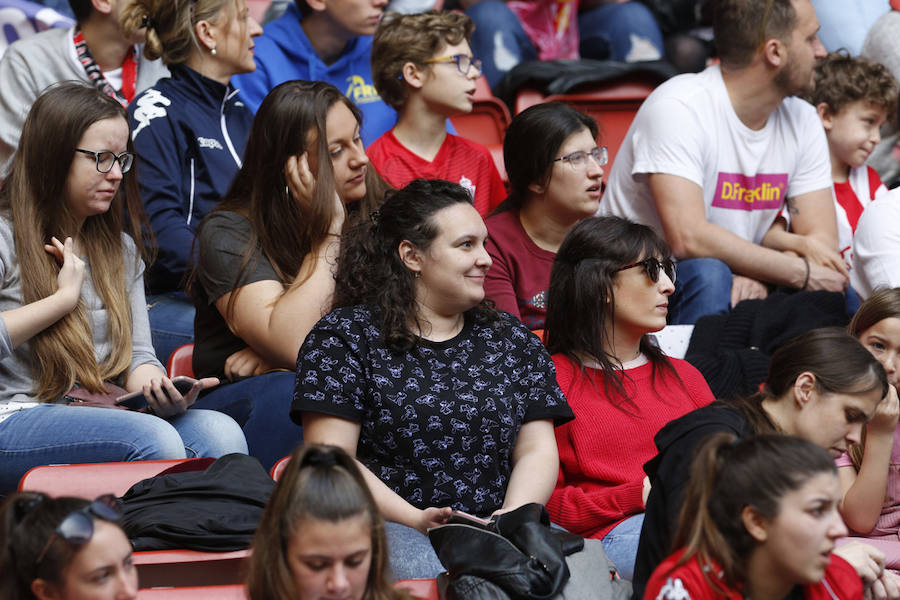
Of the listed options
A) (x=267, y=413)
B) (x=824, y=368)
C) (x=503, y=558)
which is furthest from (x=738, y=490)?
(x=267, y=413)

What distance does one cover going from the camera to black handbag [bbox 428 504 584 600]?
2080 millimetres

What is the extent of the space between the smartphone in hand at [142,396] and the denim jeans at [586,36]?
2581 mm

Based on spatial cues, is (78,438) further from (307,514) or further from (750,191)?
(750,191)

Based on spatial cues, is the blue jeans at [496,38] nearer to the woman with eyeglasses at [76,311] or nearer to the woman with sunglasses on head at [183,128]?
the woman with sunglasses on head at [183,128]

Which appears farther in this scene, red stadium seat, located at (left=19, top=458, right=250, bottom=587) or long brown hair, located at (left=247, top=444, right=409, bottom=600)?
red stadium seat, located at (left=19, top=458, right=250, bottom=587)

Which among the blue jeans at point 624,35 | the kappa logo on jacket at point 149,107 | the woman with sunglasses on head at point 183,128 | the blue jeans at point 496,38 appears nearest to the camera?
the woman with sunglasses on head at point 183,128

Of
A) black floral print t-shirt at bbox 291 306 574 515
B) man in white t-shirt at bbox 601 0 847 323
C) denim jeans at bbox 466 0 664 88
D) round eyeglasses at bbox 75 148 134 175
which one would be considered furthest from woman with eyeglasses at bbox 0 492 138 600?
denim jeans at bbox 466 0 664 88

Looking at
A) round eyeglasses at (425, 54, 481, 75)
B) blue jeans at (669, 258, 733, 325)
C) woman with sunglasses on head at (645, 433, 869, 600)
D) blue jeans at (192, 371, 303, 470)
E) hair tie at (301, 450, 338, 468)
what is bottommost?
blue jeans at (669, 258, 733, 325)

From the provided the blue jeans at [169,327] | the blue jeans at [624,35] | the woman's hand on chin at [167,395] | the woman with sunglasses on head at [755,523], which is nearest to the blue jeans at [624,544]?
the woman with sunglasses on head at [755,523]

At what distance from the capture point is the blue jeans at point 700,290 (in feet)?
11.4

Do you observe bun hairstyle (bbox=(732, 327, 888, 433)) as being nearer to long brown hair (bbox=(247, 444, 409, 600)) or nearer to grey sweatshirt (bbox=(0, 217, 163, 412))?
long brown hair (bbox=(247, 444, 409, 600))

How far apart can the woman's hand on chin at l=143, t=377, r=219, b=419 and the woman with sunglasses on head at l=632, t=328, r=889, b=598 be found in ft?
3.24

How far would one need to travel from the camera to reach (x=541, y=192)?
3.43 meters

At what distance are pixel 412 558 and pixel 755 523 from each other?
68 centimetres
